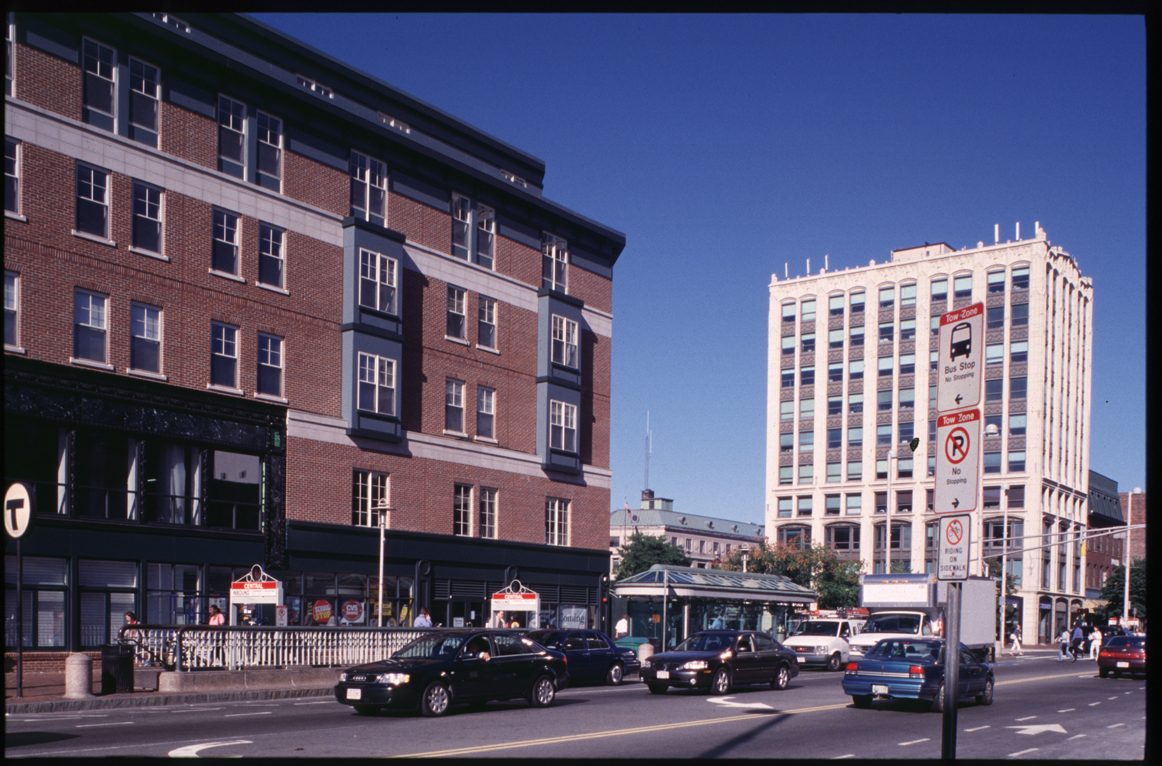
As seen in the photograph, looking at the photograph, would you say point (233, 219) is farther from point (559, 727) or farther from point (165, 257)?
point (559, 727)

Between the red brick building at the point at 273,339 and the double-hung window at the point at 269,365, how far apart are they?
0.35ft

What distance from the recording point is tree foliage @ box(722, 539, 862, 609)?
76.9m

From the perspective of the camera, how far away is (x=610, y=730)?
56.6 feet

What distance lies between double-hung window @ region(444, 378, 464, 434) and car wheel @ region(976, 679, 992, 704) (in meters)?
22.5

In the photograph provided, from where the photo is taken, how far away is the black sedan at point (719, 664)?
25.1 m

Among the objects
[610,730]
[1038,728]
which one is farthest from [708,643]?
[610,730]

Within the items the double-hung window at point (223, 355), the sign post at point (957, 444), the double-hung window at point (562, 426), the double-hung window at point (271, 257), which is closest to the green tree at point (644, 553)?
the double-hung window at point (562, 426)

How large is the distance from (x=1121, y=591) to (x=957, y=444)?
108 m

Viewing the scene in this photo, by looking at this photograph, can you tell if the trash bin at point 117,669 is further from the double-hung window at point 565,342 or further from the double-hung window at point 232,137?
the double-hung window at point 565,342

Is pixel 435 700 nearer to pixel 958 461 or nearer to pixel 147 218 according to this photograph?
pixel 958 461
